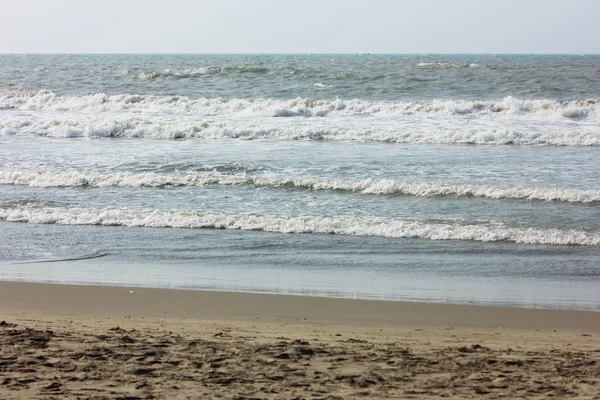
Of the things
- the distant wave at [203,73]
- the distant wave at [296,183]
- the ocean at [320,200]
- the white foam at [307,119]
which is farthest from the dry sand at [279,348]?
the distant wave at [203,73]

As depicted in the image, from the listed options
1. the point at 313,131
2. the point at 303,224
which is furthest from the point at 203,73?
the point at 303,224

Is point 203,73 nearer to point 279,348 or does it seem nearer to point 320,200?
point 320,200

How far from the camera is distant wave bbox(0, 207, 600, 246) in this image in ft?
33.8

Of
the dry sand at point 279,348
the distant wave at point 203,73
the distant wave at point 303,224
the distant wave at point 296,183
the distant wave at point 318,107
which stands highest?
the distant wave at point 203,73

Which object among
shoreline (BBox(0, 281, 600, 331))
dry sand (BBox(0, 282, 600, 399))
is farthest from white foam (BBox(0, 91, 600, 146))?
dry sand (BBox(0, 282, 600, 399))

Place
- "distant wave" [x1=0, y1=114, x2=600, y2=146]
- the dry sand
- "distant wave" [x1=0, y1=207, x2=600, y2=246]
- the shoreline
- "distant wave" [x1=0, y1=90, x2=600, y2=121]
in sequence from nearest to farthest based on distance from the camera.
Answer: the dry sand, the shoreline, "distant wave" [x1=0, y1=207, x2=600, y2=246], "distant wave" [x1=0, y1=114, x2=600, y2=146], "distant wave" [x1=0, y1=90, x2=600, y2=121]

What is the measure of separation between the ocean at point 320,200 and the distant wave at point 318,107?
0.16 m

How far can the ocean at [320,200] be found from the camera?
8.50 metres

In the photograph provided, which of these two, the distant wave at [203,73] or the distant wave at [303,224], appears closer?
the distant wave at [303,224]

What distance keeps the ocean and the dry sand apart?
0.63 m

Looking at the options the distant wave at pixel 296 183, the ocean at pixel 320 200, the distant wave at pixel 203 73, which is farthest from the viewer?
→ the distant wave at pixel 203 73

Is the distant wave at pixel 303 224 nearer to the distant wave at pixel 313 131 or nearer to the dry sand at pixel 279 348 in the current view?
the dry sand at pixel 279 348

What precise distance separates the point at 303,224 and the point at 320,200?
6.58 feet

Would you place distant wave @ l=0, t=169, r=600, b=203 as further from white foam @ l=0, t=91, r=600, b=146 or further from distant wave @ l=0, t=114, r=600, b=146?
white foam @ l=0, t=91, r=600, b=146
